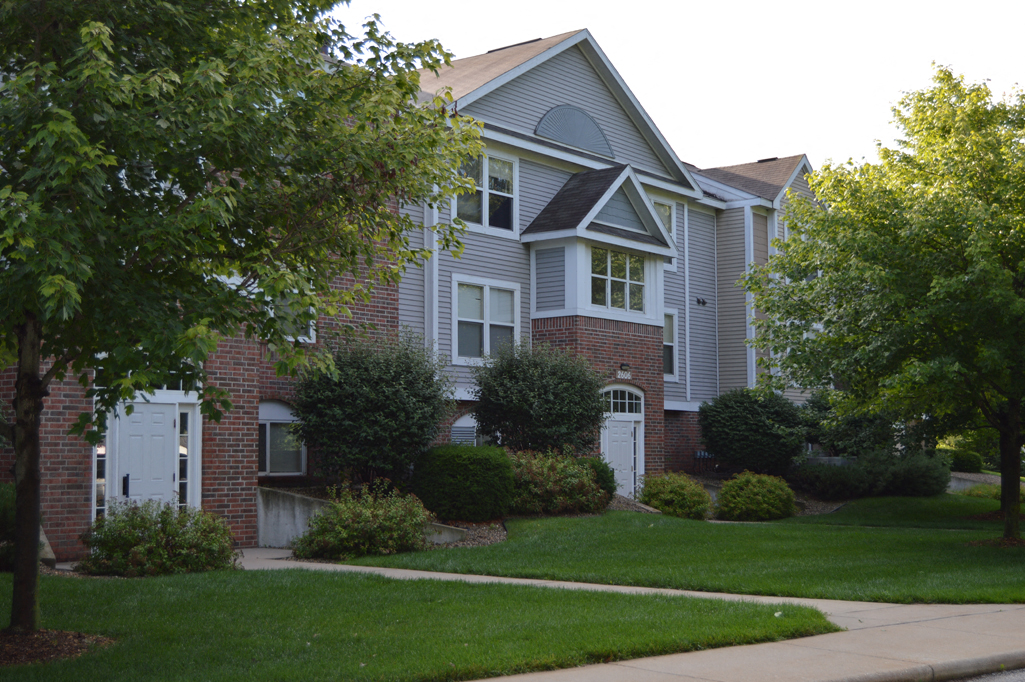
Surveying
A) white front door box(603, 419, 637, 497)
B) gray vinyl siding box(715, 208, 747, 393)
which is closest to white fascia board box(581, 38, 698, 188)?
gray vinyl siding box(715, 208, 747, 393)

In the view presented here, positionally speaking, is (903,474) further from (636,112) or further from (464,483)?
(464,483)

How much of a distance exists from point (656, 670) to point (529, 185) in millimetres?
17809

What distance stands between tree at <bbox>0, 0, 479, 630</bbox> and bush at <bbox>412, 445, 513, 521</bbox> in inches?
315

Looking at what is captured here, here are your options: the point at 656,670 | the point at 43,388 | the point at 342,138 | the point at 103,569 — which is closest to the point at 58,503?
the point at 103,569

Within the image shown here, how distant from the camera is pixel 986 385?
51.7 ft

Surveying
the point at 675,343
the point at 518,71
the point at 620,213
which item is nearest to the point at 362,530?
the point at 620,213

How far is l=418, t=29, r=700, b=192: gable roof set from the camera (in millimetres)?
23141

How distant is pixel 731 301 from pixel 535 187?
Answer: 8.91 m

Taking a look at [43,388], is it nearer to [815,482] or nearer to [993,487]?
[815,482]

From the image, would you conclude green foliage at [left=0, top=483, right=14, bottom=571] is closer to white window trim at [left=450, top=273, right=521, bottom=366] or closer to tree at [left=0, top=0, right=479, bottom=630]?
tree at [left=0, top=0, right=479, bottom=630]

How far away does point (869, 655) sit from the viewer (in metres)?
7.70

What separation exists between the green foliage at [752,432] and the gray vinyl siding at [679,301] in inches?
38.6

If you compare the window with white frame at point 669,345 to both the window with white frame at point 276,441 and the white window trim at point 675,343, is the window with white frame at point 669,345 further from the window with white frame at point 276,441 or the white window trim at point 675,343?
the window with white frame at point 276,441

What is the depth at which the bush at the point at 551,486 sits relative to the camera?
18.7 metres
